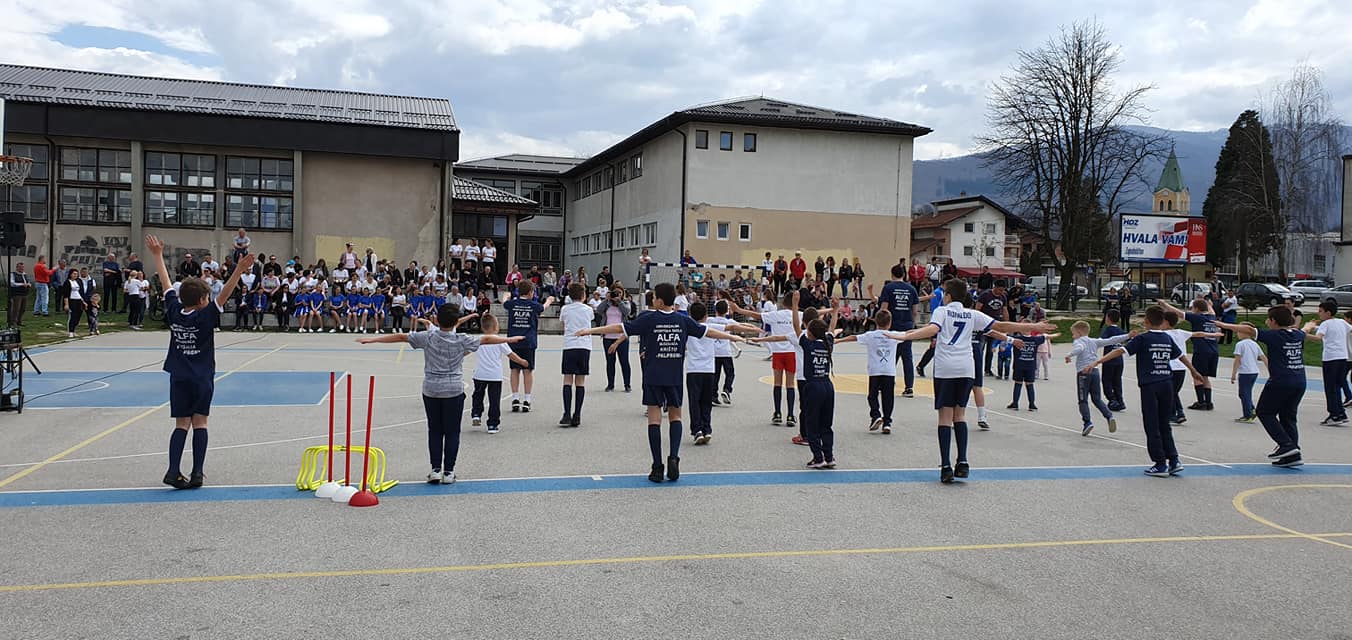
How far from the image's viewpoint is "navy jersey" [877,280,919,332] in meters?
14.8

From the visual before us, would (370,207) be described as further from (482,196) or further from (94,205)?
(482,196)

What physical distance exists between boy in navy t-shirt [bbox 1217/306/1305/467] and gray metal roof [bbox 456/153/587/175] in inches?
2223

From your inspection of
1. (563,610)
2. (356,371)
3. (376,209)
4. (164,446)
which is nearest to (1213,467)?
(563,610)

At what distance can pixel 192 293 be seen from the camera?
8117 mm

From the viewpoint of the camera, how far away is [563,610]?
17.2ft

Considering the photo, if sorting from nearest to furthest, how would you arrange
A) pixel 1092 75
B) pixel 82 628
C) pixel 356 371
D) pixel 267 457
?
pixel 82 628 → pixel 267 457 → pixel 356 371 → pixel 1092 75

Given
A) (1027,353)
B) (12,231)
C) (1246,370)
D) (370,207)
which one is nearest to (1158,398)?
(1027,353)

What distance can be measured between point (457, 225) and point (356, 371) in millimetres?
33591

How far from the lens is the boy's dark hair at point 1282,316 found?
35.7 ft

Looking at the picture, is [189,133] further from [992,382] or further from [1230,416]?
[1230,416]

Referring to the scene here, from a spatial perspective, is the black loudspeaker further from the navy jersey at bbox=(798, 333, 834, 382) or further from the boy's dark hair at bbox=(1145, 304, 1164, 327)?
the boy's dark hair at bbox=(1145, 304, 1164, 327)

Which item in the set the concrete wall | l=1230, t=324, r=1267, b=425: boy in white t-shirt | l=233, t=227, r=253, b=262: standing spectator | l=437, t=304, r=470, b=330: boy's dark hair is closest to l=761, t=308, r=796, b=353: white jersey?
l=437, t=304, r=470, b=330: boy's dark hair

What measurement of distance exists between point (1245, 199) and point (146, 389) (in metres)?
70.3

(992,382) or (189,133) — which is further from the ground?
(189,133)
